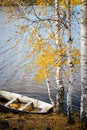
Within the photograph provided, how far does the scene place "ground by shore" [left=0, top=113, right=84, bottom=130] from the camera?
1460 centimetres

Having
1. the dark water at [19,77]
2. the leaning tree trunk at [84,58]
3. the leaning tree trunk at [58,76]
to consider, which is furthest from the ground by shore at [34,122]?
the dark water at [19,77]

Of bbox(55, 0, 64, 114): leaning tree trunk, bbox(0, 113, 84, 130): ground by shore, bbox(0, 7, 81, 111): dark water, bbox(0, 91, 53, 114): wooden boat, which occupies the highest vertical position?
bbox(55, 0, 64, 114): leaning tree trunk

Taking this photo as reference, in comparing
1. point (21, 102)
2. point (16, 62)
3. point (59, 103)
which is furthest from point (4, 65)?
point (59, 103)

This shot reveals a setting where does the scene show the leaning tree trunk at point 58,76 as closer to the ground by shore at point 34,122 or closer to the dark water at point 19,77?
the ground by shore at point 34,122

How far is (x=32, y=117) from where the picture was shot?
1742cm

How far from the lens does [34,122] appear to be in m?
16.1

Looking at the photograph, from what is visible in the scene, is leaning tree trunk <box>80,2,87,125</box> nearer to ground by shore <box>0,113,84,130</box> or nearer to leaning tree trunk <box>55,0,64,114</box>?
ground by shore <box>0,113,84,130</box>

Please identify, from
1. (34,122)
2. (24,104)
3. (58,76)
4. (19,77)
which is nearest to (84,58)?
(58,76)

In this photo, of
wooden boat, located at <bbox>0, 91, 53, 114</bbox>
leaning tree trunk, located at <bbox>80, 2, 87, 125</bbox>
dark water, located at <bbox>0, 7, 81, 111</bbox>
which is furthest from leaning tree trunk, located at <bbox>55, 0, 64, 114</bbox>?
dark water, located at <bbox>0, 7, 81, 111</bbox>

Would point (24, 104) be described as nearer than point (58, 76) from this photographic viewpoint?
No

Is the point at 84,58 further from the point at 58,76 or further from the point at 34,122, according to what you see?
the point at 34,122

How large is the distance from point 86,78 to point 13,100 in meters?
7.59

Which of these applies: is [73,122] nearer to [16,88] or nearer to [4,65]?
[16,88]

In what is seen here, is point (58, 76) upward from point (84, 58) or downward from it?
downward
